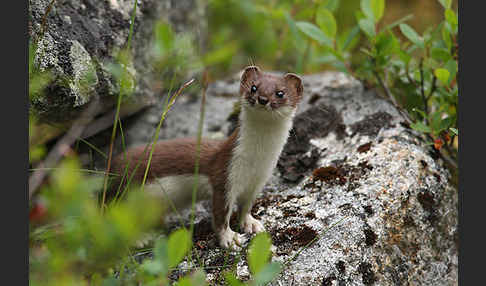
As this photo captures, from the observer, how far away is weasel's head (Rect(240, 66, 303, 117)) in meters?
2.96

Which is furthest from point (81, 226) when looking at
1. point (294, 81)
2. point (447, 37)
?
point (447, 37)

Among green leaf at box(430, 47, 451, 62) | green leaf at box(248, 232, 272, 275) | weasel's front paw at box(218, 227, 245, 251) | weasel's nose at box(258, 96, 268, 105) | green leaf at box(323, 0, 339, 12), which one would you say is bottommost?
weasel's front paw at box(218, 227, 245, 251)

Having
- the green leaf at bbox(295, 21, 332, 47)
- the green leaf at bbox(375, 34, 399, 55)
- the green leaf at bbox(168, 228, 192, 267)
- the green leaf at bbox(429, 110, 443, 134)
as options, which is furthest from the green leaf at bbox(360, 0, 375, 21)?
the green leaf at bbox(168, 228, 192, 267)

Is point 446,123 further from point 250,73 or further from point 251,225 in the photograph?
point 251,225

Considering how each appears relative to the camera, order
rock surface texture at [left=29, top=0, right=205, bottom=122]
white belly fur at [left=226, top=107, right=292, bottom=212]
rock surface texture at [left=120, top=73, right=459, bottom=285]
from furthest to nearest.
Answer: white belly fur at [left=226, top=107, right=292, bottom=212]
rock surface texture at [left=120, top=73, right=459, bottom=285]
rock surface texture at [left=29, top=0, right=205, bottom=122]

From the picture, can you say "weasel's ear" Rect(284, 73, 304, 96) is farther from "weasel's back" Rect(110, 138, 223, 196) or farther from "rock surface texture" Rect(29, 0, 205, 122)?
"rock surface texture" Rect(29, 0, 205, 122)

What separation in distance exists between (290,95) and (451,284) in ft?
5.56

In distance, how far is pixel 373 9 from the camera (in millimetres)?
3773

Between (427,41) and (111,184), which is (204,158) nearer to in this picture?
(111,184)

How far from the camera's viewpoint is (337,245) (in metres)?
2.74

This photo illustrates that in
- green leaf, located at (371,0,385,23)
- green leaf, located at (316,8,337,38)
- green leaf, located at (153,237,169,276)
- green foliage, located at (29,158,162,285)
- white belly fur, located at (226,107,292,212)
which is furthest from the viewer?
green leaf, located at (316,8,337,38)

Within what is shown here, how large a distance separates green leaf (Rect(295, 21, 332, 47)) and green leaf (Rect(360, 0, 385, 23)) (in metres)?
0.37

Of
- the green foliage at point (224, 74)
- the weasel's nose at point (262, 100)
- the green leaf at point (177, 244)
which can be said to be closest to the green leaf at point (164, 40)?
the green foliage at point (224, 74)

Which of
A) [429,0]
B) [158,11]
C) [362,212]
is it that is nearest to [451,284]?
[362,212]
